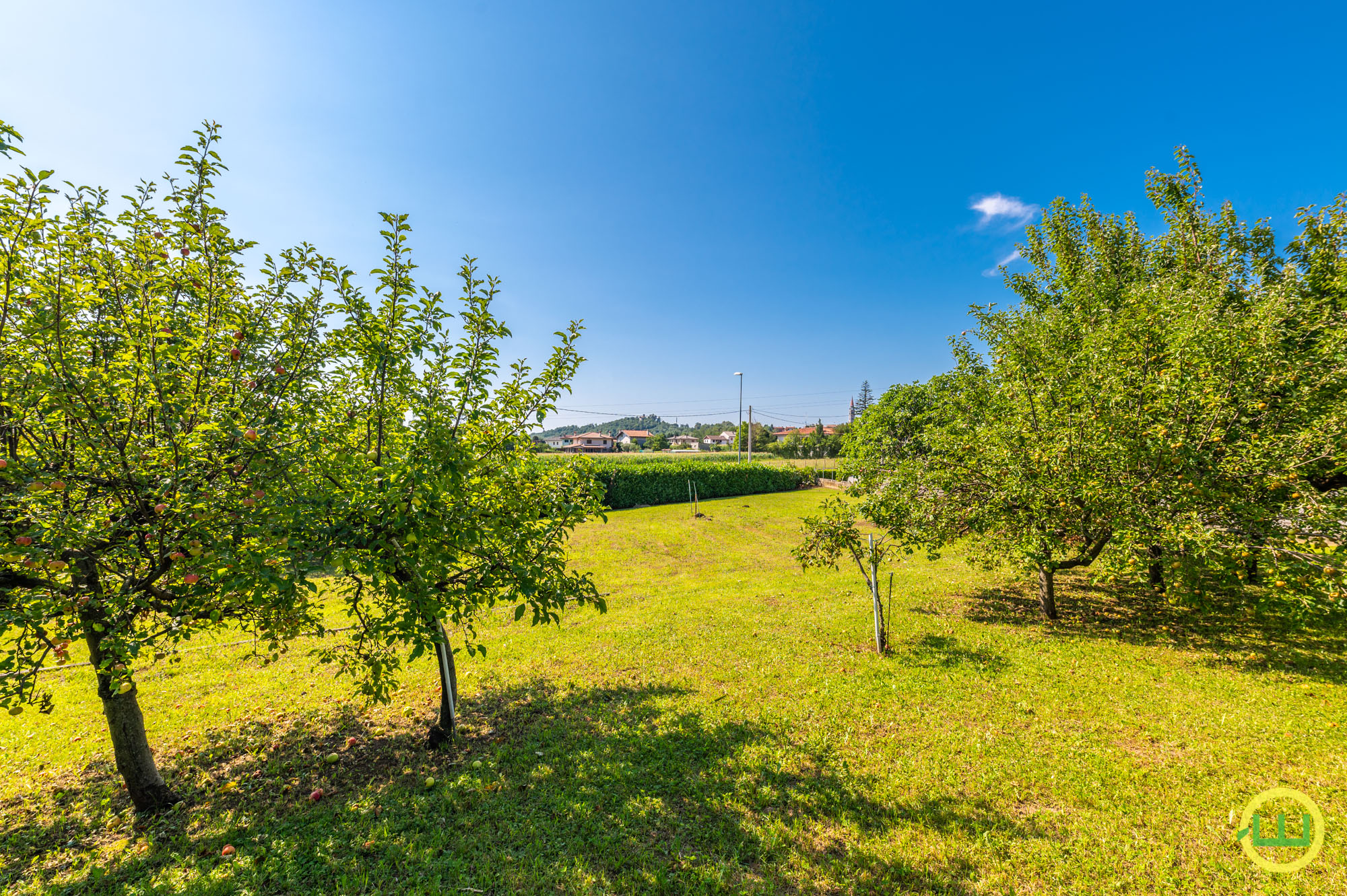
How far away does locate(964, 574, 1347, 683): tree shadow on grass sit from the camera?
6938 millimetres

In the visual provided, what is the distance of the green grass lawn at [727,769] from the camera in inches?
136

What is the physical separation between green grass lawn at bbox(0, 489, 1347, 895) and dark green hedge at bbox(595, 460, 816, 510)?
19682 mm

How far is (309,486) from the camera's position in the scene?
11.3 ft

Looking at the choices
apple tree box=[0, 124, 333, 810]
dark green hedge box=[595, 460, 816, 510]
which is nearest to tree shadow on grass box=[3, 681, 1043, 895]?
apple tree box=[0, 124, 333, 810]

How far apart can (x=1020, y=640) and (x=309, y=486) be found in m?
10.4

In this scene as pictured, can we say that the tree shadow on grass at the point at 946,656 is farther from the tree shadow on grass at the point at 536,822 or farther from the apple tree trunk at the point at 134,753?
the apple tree trunk at the point at 134,753

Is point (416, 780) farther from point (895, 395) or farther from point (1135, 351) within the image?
point (895, 395)

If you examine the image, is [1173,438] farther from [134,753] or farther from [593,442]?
[593,442]

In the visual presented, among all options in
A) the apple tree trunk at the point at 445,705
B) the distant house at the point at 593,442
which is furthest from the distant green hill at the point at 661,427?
the apple tree trunk at the point at 445,705

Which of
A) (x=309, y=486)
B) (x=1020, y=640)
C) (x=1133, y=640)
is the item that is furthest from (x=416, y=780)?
(x=1133, y=640)

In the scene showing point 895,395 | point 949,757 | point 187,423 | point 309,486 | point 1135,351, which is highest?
point 895,395

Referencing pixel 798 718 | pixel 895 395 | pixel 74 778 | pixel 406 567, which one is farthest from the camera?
pixel 895 395

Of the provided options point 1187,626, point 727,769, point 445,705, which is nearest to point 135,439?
point 445,705

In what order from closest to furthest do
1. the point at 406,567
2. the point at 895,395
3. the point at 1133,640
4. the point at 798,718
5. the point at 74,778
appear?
the point at 406,567 < the point at 74,778 < the point at 798,718 < the point at 1133,640 < the point at 895,395
